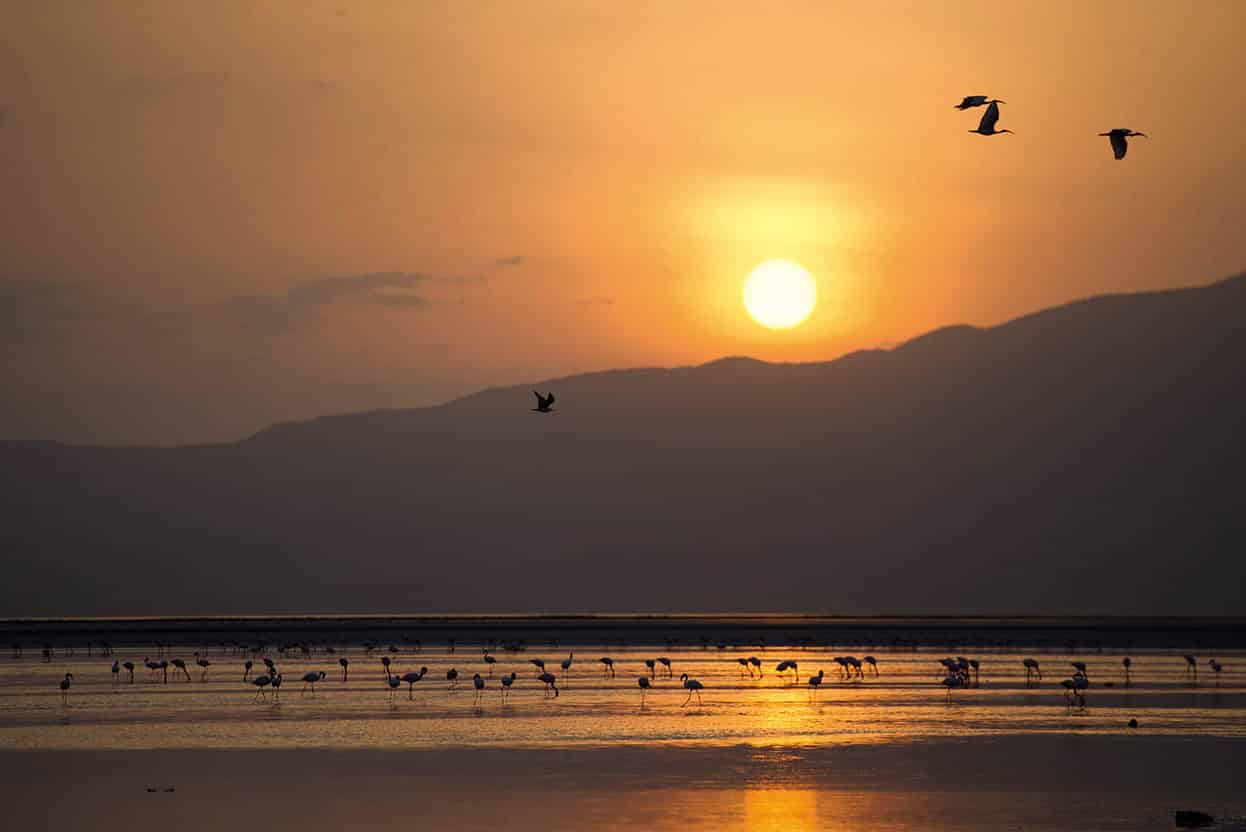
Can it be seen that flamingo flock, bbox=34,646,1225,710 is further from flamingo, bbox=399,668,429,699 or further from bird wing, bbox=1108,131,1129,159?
bird wing, bbox=1108,131,1129,159

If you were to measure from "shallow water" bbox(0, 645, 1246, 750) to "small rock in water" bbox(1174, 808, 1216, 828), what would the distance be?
1135cm

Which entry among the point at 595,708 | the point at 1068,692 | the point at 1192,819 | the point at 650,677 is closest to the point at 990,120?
the point at 1192,819

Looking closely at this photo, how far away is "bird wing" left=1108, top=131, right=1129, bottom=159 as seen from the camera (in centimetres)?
2878

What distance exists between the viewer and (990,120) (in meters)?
28.8

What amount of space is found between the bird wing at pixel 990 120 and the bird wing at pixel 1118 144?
175 centimetres

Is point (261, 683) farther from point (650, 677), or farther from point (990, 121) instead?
point (990, 121)

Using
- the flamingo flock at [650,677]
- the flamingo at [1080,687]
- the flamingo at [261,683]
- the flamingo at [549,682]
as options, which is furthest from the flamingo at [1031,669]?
the flamingo at [261,683]

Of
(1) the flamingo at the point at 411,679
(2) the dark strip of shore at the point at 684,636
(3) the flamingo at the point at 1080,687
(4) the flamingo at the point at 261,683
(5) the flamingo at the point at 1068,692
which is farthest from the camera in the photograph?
(2) the dark strip of shore at the point at 684,636

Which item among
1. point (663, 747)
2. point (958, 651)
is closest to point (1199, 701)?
point (663, 747)

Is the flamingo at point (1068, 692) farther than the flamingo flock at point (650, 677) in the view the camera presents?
No

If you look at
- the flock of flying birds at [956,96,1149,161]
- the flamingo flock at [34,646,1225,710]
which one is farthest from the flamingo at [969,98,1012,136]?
the flamingo flock at [34,646,1225,710]

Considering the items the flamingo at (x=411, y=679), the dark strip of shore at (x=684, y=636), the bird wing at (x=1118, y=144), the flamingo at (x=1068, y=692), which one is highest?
the bird wing at (x=1118, y=144)

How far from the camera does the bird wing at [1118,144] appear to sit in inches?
1133

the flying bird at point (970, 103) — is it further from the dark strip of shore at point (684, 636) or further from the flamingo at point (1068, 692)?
the dark strip of shore at point (684, 636)
